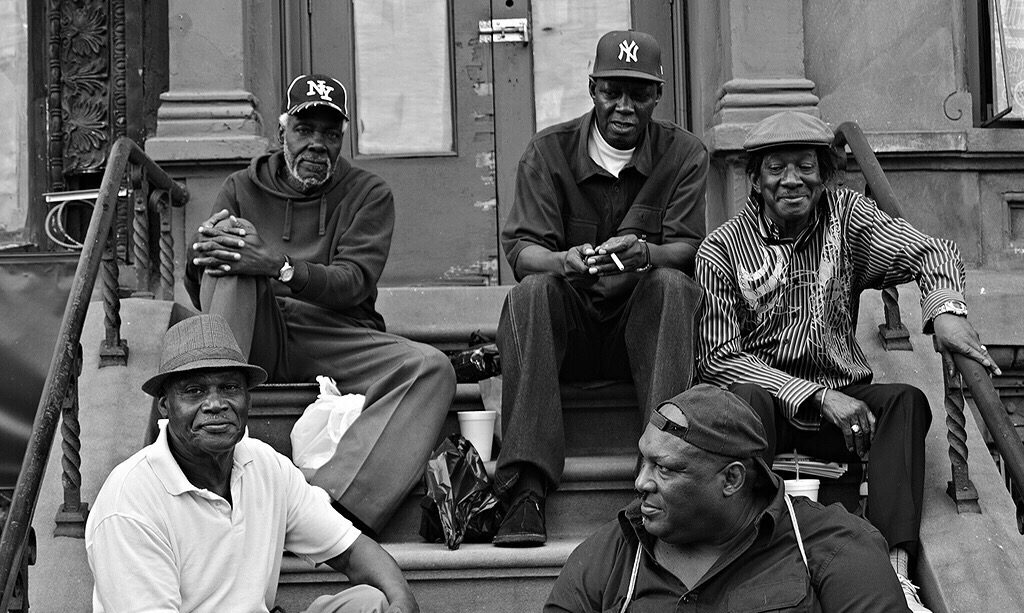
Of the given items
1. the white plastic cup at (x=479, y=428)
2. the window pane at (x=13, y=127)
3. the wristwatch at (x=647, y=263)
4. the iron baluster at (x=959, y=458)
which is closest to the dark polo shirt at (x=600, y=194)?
the wristwatch at (x=647, y=263)

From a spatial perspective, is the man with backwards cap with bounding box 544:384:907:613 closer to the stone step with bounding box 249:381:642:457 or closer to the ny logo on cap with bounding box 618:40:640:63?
the stone step with bounding box 249:381:642:457

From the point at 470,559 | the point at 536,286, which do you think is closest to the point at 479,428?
the point at 536,286

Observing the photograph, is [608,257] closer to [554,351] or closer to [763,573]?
[554,351]

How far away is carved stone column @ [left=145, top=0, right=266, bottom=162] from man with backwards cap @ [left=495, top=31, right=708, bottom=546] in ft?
7.09

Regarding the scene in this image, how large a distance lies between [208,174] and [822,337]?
11.5ft

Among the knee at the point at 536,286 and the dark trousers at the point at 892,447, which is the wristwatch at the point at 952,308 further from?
A: the knee at the point at 536,286

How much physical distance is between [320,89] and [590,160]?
4.00 ft

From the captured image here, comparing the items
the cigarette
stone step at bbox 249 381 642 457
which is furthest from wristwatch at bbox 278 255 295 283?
the cigarette

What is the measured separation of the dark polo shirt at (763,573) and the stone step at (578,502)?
1.44 m

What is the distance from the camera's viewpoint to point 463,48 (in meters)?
7.75

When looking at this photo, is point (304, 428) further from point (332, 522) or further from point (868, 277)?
point (868, 277)

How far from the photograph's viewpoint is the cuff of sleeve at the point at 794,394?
4855 mm

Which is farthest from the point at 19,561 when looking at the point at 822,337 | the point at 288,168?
the point at 822,337

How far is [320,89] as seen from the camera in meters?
5.88
